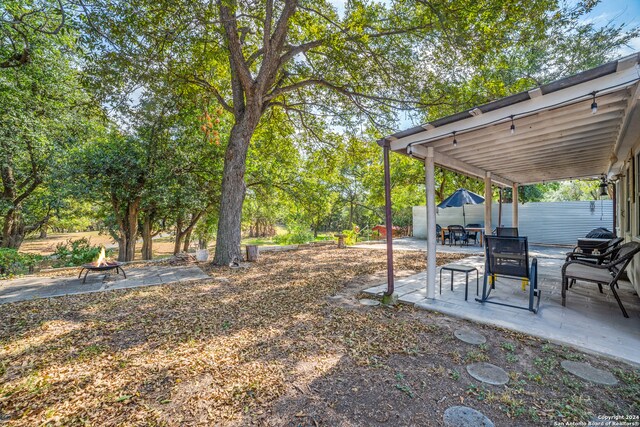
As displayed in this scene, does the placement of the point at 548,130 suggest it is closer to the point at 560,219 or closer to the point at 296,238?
the point at 560,219

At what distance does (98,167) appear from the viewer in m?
7.94

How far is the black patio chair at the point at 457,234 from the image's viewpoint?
1104 centimetres

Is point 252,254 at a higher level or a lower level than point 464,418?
higher

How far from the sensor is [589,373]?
2301mm

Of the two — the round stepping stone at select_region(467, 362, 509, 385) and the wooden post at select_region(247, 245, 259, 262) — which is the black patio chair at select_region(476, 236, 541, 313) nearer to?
the round stepping stone at select_region(467, 362, 509, 385)

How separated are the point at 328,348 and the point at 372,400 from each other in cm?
82

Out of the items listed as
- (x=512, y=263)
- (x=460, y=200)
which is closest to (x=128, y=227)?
(x=512, y=263)

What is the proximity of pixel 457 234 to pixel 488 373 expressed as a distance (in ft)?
34.0

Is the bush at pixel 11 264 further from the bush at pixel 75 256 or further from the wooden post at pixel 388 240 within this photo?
the wooden post at pixel 388 240

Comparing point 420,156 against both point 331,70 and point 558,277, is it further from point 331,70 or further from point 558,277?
point 331,70

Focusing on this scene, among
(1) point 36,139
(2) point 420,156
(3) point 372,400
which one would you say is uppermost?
(1) point 36,139

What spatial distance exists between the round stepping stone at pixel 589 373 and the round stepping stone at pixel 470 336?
0.66m

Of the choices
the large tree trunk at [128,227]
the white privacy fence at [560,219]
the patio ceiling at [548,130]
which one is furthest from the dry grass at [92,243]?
the white privacy fence at [560,219]

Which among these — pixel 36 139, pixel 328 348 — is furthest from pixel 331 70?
pixel 36 139
